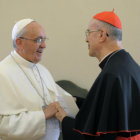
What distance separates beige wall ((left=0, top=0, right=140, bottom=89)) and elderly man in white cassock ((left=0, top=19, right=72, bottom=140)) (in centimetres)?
186

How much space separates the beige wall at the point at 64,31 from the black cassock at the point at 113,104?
2543 mm

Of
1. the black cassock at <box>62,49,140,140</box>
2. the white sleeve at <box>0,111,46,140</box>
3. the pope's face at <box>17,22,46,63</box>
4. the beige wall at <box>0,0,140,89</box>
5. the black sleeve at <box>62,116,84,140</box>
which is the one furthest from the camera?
the beige wall at <box>0,0,140,89</box>

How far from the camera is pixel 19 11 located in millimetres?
4582

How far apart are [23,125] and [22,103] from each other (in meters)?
0.23

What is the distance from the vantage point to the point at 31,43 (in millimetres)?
2406

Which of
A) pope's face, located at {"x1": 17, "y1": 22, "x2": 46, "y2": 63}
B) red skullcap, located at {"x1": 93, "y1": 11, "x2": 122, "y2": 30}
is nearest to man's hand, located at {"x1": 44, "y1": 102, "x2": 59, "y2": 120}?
pope's face, located at {"x1": 17, "y1": 22, "x2": 46, "y2": 63}

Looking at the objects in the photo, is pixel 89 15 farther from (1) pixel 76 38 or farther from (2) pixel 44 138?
(2) pixel 44 138

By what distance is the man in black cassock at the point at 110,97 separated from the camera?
1.68 metres

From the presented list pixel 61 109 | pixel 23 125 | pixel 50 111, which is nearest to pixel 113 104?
pixel 61 109

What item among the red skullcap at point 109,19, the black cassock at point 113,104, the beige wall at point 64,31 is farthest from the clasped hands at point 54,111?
the beige wall at point 64,31

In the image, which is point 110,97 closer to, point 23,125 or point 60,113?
point 60,113

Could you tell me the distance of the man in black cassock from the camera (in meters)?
1.68

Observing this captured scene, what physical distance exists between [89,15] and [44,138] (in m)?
2.77

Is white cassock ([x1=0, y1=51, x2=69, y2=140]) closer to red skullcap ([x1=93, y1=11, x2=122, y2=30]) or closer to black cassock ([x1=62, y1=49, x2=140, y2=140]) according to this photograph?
black cassock ([x1=62, y1=49, x2=140, y2=140])
